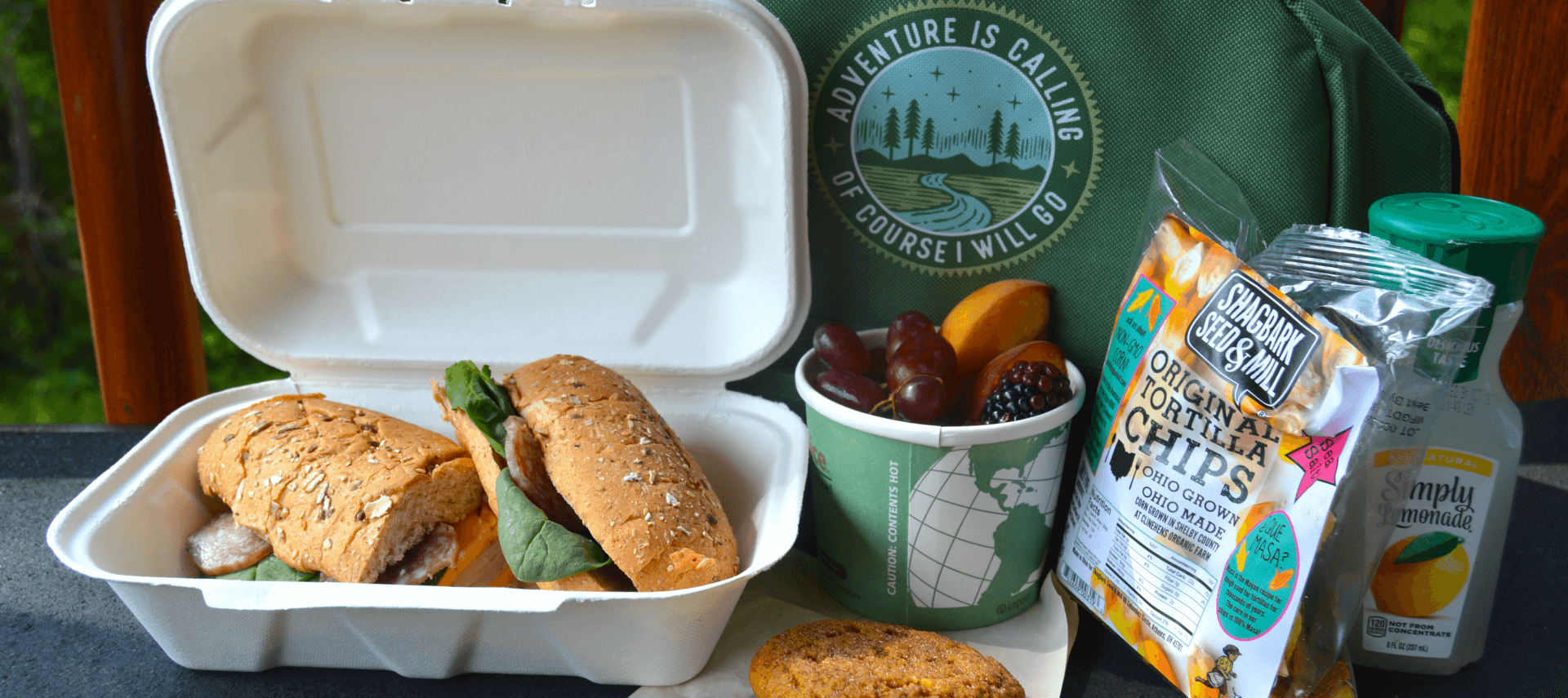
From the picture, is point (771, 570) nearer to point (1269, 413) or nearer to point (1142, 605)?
point (1142, 605)

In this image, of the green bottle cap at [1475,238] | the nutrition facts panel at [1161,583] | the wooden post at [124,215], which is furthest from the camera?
the wooden post at [124,215]

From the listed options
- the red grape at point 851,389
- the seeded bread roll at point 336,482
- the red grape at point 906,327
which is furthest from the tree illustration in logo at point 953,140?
the seeded bread roll at point 336,482

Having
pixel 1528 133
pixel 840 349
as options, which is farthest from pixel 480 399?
pixel 1528 133

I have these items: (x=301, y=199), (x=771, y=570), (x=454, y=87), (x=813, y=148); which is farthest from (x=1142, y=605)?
(x=301, y=199)

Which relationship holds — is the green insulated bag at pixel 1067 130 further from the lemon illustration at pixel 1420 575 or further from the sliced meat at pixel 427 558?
the sliced meat at pixel 427 558

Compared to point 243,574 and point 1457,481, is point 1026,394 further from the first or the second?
point 243,574

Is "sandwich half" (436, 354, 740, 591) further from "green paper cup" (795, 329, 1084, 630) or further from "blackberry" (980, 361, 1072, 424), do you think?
"blackberry" (980, 361, 1072, 424)
